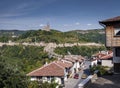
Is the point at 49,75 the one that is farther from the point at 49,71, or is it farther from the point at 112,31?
the point at 112,31

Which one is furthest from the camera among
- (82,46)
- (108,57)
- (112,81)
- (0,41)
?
(0,41)

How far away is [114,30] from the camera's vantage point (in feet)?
55.3

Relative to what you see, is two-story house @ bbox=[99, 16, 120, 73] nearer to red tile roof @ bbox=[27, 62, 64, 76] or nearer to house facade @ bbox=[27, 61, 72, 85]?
house facade @ bbox=[27, 61, 72, 85]

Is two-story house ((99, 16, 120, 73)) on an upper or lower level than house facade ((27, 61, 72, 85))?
upper

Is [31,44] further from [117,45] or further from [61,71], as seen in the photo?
[117,45]

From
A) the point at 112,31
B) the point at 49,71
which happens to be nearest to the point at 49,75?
the point at 49,71

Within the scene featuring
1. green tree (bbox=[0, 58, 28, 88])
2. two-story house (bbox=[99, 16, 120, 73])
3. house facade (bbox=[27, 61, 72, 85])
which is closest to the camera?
two-story house (bbox=[99, 16, 120, 73])

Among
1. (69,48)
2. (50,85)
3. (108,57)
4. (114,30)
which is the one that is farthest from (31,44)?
(114,30)

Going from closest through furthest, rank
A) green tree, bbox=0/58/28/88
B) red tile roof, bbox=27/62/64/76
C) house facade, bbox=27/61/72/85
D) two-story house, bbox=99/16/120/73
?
two-story house, bbox=99/16/120/73 < green tree, bbox=0/58/28/88 < house facade, bbox=27/61/72/85 < red tile roof, bbox=27/62/64/76

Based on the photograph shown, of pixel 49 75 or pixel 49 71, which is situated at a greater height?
pixel 49 71

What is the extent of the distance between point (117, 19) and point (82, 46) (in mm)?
132956

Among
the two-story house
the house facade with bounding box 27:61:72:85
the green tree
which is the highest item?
the two-story house

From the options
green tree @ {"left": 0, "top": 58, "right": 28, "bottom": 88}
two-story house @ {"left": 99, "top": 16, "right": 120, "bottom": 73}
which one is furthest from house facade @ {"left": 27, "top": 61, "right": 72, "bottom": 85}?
two-story house @ {"left": 99, "top": 16, "right": 120, "bottom": 73}

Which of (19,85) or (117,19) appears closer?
(117,19)
